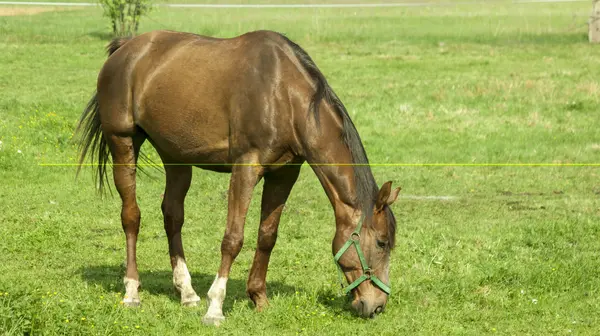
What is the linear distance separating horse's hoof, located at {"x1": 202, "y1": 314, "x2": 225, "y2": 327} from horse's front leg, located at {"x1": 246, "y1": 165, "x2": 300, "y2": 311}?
477 millimetres

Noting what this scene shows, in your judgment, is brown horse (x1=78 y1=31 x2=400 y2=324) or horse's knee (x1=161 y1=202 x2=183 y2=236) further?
horse's knee (x1=161 y1=202 x2=183 y2=236)

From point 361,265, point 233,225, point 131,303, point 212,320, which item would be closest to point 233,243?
point 233,225

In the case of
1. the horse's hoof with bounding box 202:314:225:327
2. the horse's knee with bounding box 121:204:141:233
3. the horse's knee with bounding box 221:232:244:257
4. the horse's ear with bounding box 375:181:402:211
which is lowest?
the horse's hoof with bounding box 202:314:225:327

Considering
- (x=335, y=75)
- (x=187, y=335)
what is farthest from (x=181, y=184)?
(x=335, y=75)

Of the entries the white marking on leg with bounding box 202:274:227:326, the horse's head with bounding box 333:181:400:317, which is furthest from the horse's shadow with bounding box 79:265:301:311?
the horse's head with bounding box 333:181:400:317

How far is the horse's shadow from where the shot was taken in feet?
27.5

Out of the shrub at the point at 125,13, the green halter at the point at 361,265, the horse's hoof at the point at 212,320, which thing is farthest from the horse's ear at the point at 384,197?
the shrub at the point at 125,13

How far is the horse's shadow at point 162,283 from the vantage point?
8391 mm

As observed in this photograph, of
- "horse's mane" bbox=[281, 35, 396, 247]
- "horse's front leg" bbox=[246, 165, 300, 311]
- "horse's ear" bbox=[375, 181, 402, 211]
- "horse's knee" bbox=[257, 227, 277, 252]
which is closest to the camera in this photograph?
"horse's ear" bbox=[375, 181, 402, 211]

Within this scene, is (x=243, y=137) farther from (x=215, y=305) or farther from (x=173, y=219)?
(x=173, y=219)

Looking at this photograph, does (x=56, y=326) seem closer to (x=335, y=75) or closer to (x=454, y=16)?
(x=335, y=75)

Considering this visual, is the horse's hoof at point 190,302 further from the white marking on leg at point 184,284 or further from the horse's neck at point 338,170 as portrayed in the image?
the horse's neck at point 338,170

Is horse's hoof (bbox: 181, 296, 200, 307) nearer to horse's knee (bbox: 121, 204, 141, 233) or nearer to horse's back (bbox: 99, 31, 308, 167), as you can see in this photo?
horse's knee (bbox: 121, 204, 141, 233)

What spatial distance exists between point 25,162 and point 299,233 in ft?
16.5
